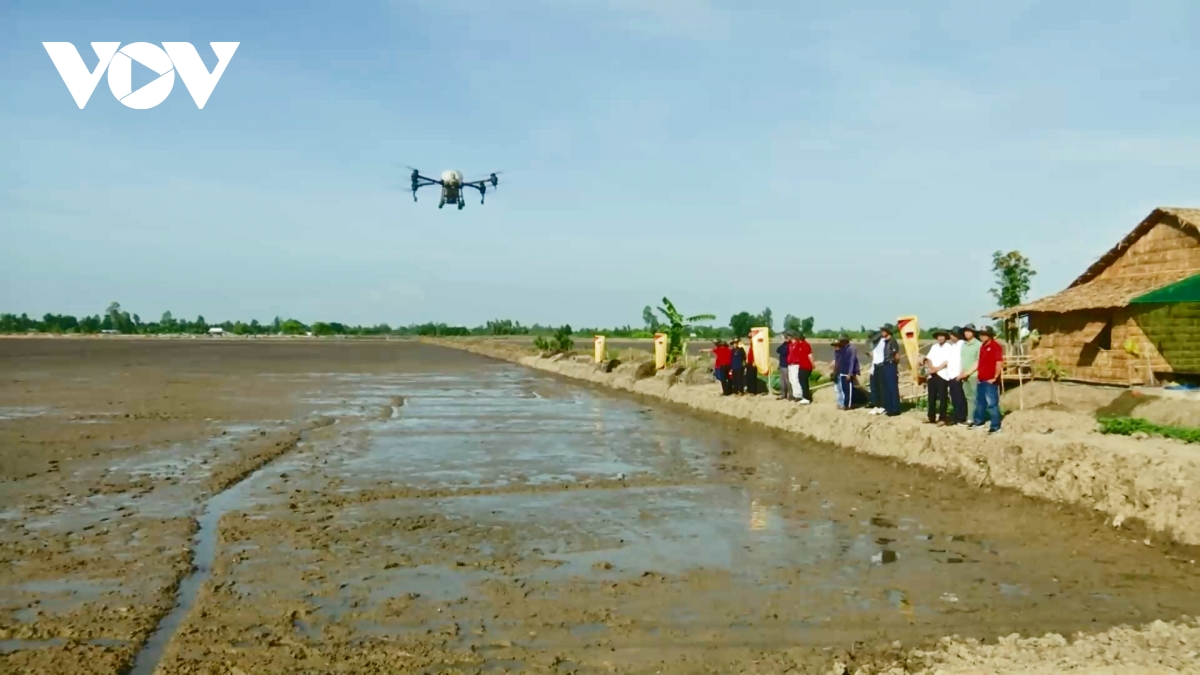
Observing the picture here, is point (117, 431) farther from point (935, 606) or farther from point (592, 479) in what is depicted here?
point (935, 606)

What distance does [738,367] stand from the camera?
23.3 metres

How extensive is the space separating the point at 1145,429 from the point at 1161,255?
9481mm

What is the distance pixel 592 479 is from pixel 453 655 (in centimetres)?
707

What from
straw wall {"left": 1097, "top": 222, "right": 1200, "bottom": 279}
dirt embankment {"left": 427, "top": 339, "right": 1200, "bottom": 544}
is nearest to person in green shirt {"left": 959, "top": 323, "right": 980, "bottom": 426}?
dirt embankment {"left": 427, "top": 339, "right": 1200, "bottom": 544}

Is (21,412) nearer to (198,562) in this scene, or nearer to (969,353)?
(198,562)

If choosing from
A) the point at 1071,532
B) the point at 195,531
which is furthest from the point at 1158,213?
the point at 195,531

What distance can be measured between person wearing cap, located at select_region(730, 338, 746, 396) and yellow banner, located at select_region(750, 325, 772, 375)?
963mm

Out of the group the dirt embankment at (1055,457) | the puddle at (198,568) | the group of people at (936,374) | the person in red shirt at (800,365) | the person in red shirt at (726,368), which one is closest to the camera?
the puddle at (198,568)

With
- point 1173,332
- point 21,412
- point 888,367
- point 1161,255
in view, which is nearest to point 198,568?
point 888,367

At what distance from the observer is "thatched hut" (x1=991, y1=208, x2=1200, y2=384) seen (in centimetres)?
1767

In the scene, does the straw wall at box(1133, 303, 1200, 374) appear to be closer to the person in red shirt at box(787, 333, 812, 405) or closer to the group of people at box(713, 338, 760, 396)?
the person in red shirt at box(787, 333, 812, 405)

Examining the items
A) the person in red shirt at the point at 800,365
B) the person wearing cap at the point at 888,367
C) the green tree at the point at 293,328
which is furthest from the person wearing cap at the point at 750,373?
the green tree at the point at 293,328

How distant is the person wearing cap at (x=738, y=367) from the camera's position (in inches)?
914

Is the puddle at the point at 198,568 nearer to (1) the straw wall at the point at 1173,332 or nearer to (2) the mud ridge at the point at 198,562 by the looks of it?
(2) the mud ridge at the point at 198,562
